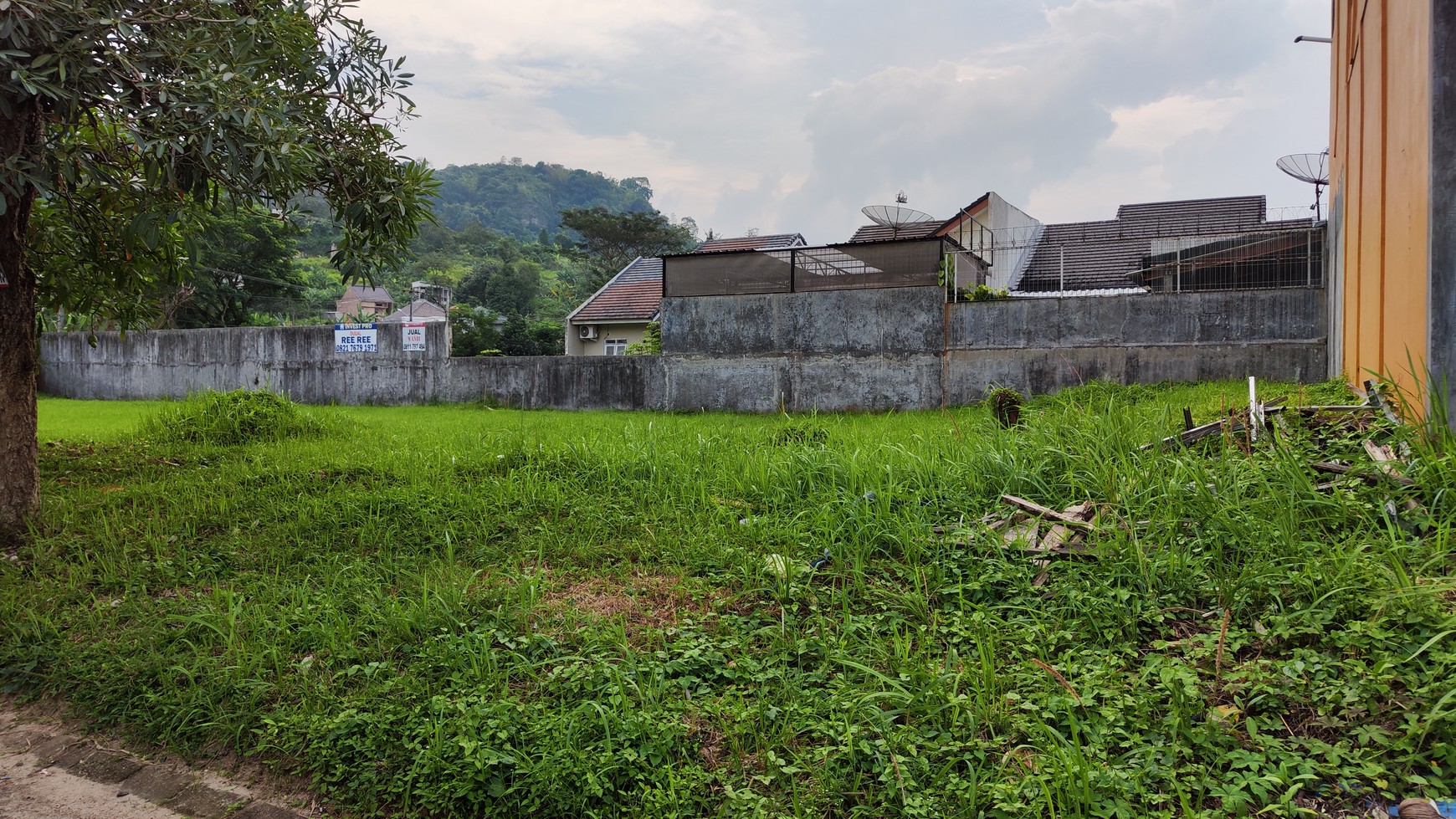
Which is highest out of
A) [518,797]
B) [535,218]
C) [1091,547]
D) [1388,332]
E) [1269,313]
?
[535,218]

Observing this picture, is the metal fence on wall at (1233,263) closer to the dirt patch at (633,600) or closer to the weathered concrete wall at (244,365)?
the dirt patch at (633,600)

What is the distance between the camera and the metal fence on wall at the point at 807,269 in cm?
1359

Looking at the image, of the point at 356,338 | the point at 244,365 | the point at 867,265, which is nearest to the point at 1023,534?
the point at 867,265

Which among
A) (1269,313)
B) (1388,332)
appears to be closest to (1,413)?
(1388,332)

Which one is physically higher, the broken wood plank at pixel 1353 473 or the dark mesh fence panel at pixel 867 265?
the dark mesh fence panel at pixel 867 265

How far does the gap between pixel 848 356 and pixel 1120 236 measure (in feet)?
35.2

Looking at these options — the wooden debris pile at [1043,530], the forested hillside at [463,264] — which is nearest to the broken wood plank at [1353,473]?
the wooden debris pile at [1043,530]

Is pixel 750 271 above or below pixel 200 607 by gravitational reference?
above

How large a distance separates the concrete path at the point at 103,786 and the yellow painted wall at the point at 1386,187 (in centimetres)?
577

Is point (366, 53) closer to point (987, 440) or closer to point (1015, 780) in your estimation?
point (987, 440)

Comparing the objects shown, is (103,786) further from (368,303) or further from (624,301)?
(368,303)

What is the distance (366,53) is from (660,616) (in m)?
5.17

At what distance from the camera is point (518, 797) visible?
273 cm

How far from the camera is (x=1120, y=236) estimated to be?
67.3ft
